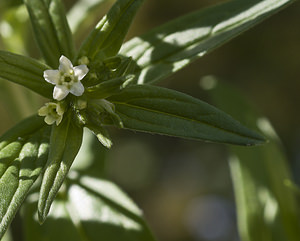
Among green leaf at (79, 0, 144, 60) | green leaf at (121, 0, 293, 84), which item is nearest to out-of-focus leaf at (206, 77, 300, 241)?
green leaf at (121, 0, 293, 84)

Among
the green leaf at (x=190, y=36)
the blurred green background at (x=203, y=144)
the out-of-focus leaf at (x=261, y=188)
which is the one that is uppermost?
the green leaf at (x=190, y=36)

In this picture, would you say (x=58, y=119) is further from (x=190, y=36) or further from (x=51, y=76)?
(x=190, y=36)

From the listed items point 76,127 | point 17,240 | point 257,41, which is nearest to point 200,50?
point 76,127

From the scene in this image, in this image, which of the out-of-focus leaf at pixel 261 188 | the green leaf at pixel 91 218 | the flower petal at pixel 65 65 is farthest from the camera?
the out-of-focus leaf at pixel 261 188

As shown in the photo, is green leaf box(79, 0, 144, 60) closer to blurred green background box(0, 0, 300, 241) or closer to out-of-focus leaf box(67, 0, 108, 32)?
out-of-focus leaf box(67, 0, 108, 32)

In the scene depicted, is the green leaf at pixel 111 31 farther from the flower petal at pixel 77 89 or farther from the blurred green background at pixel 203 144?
the blurred green background at pixel 203 144

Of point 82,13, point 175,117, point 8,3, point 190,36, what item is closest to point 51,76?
point 175,117

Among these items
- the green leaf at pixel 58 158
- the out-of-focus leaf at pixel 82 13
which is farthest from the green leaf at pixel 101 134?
the out-of-focus leaf at pixel 82 13
